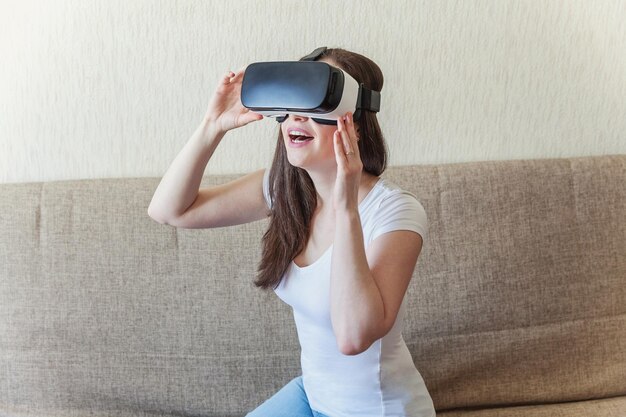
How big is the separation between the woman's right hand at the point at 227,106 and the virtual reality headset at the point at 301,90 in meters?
0.16

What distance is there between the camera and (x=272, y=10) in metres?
1.92

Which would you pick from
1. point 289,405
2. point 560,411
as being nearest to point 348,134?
point 289,405

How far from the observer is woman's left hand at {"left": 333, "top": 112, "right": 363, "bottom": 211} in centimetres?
123

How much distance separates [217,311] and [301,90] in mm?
727

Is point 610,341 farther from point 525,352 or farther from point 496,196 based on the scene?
point 496,196

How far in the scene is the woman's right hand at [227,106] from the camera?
145 centimetres

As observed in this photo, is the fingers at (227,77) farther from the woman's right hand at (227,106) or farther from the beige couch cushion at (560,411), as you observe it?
the beige couch cushion at (560,411)

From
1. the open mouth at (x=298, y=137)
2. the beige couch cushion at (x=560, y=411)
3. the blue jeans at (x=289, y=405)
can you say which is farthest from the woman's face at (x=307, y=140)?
the beige couch cushion at (x=560, y=411)

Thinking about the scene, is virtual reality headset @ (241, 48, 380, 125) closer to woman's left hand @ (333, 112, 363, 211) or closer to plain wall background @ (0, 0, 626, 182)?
woman's left hand @ (333, 112, 363, 211)

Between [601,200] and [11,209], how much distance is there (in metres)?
1.36

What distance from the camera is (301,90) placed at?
123 centimetres

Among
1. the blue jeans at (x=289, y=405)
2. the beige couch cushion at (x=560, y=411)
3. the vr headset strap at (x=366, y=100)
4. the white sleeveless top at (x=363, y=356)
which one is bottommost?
the beige couch cushion at (x=560, y=411)

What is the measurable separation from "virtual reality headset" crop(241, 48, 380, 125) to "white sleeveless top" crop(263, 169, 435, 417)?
0.60 ft

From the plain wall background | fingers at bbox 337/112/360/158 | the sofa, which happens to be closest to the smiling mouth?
fingers at bbox 337/112/360/158
